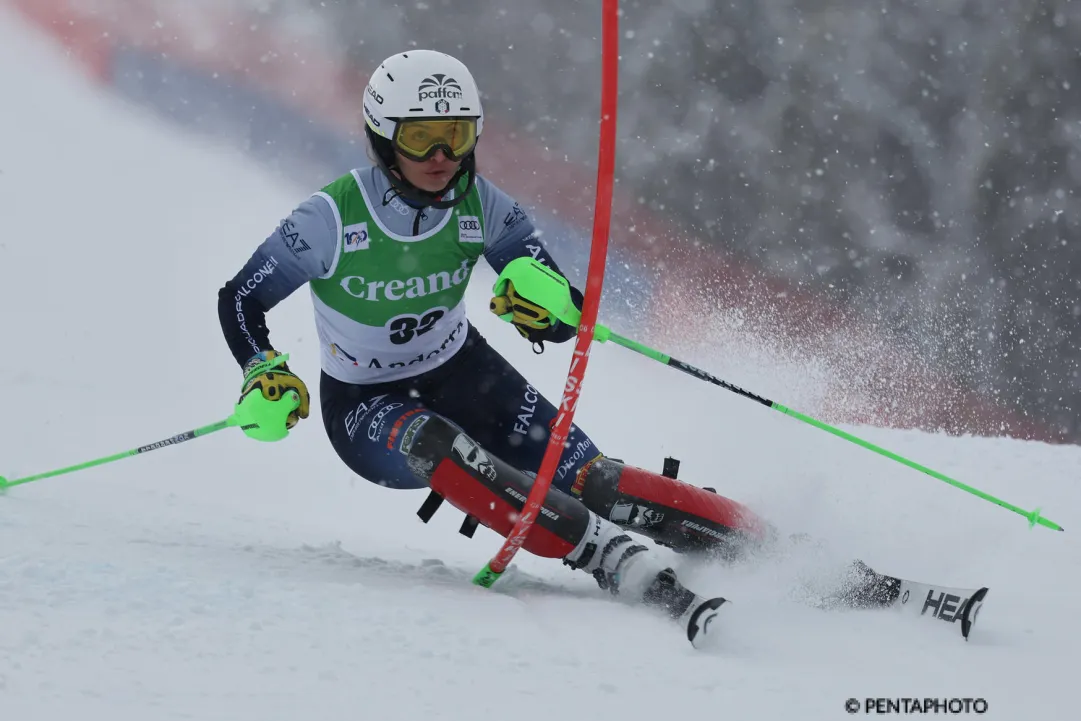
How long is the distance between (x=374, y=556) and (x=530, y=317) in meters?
1.05

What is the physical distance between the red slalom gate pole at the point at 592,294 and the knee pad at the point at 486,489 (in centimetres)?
4

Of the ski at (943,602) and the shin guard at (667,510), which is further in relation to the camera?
the shin guard at (667,510)

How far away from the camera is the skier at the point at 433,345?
3.08 meters

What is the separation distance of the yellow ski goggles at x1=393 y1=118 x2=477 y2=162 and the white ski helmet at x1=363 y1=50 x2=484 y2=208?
2cm

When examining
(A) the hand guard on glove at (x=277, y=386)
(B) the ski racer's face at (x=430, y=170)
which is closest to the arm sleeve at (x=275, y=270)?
(A) the hand guard on glove at (x=277, y=386)

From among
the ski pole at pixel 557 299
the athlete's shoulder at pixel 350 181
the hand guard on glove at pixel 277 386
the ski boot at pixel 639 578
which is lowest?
the ski boot at pixel 639 578

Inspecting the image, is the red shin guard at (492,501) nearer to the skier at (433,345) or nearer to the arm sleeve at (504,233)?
the skier at (433,345)

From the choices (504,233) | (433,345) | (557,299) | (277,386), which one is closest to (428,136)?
(504,233)

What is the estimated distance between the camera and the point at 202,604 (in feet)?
8.25

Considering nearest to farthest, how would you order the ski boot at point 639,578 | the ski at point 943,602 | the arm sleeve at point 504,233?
1. the ski boot at point 639,578
2. the ski at point 943,602
3. the arm sleeve at point 504,233

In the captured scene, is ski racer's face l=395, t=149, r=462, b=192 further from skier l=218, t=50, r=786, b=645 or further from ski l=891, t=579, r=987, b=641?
ski l=891, t=579, r=987, b=641

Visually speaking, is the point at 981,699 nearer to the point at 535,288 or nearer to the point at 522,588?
the point at 522,588

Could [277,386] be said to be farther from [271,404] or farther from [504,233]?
[504,233]

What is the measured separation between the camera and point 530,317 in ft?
10.7
